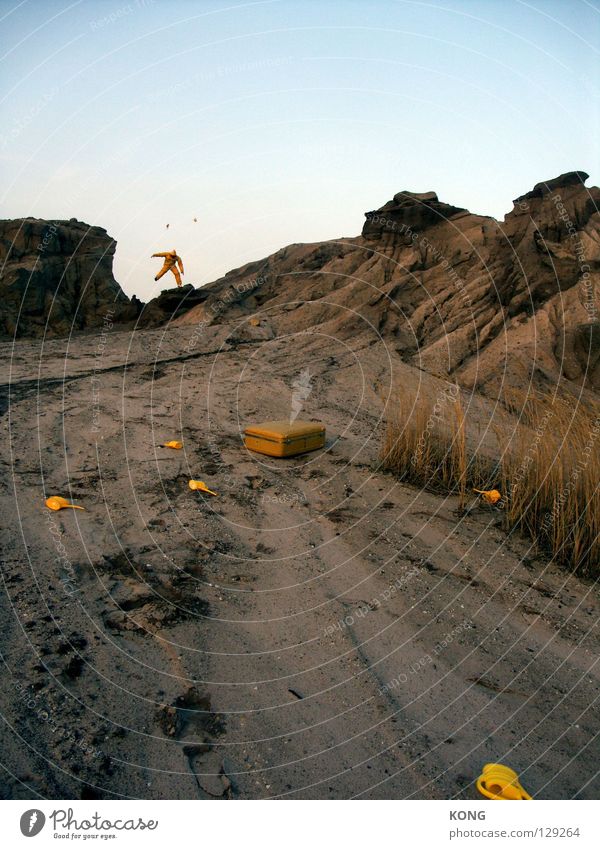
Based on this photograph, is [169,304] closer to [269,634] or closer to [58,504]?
A: [58,504]

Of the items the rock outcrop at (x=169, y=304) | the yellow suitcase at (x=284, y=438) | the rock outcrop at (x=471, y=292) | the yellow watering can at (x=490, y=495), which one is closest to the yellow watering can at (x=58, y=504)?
the yellow suitcase at (x=284, y=438)

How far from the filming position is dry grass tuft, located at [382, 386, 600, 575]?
12.5ft

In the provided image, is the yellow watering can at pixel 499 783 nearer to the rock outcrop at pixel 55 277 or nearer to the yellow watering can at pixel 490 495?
the yellow watering can at pixel 490 495

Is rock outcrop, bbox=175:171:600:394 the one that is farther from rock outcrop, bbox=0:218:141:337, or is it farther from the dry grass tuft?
rock outcrop, bbox=0:218:141:337

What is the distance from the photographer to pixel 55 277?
58.9 ft

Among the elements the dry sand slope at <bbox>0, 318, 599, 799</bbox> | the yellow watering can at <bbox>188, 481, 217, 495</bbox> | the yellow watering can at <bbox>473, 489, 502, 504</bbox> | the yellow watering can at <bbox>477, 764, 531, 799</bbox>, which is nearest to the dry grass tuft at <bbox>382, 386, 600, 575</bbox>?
the yellow watering can at <bbox>473, 489, 502, 504</bbox>

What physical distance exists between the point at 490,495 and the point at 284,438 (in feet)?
5.39

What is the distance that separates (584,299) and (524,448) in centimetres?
595

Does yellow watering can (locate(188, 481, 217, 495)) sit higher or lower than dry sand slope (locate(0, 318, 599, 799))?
higher

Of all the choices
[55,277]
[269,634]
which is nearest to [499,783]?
[269,634]

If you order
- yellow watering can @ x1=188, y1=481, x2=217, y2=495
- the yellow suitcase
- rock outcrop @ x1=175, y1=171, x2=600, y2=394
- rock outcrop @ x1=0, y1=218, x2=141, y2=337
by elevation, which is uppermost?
rock outcrop @ x1=0, y1=218, x2=141, y2=337

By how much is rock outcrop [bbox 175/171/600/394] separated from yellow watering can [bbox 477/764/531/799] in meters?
6.43

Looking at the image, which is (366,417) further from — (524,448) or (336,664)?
(336,664)

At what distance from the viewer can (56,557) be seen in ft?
11.0
